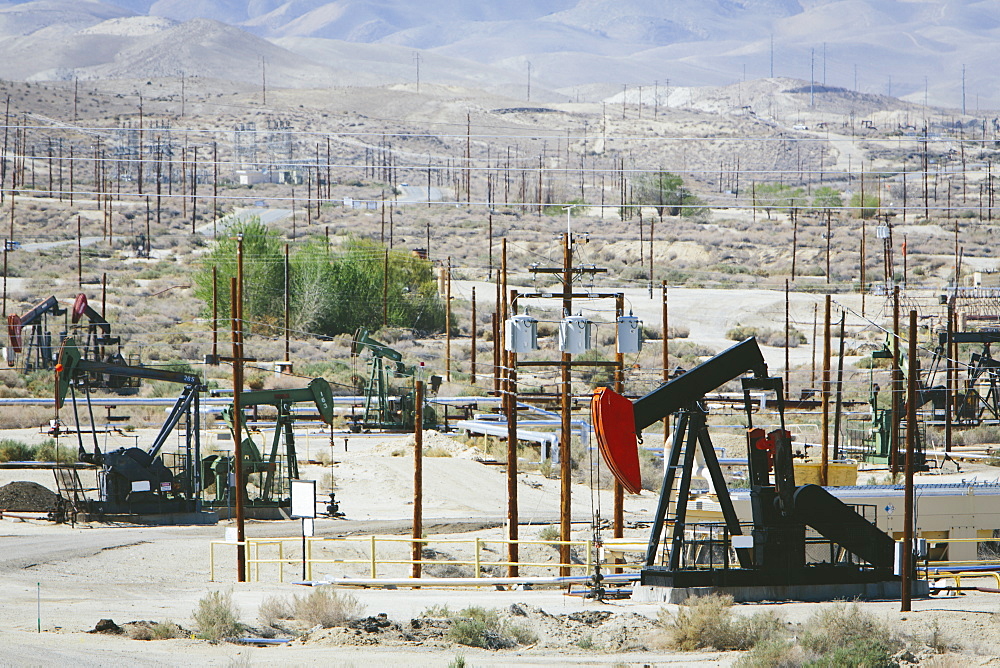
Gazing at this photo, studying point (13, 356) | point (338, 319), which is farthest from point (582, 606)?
point (338, 319)

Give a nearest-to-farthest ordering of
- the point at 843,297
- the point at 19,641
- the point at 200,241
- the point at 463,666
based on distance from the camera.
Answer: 1. the point at 463,666
2. the point at 19,641
3. the point at 843,297
4. the point at 200,241

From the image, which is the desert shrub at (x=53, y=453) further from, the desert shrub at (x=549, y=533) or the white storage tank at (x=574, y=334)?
the white storage tank at (x=574, y=334)

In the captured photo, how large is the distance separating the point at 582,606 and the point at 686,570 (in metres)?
1.64

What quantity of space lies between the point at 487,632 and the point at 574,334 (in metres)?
5.81

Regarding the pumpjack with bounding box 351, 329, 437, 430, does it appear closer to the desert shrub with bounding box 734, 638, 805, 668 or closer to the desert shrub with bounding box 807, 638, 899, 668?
the desert shrub with bounding box 734, 638, 805, 668

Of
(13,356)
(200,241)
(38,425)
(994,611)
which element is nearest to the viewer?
(994,611)

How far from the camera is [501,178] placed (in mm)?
166875

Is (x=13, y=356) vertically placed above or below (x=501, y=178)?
below

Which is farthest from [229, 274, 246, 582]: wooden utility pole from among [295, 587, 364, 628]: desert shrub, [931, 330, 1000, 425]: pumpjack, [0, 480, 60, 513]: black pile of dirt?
[931, 330, 1000, 425]: pumpjack

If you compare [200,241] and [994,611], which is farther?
[200,241]

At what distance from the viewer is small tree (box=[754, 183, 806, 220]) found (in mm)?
122650

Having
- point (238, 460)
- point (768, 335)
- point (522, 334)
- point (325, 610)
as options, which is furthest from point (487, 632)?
point (768, 335)

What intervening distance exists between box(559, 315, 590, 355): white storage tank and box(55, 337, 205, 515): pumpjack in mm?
11987

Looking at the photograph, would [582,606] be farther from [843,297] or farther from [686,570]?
[843,297]
